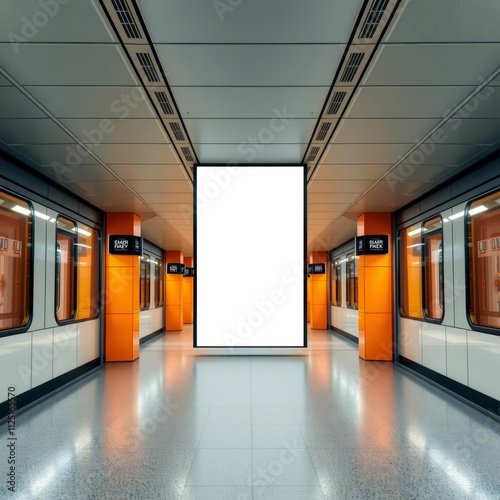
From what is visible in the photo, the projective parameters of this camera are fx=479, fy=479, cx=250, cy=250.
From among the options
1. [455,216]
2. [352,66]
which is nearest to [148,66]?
[352,66]

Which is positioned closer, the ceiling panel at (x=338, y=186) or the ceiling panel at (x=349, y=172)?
the ceiling panel at (x=349, y=172)

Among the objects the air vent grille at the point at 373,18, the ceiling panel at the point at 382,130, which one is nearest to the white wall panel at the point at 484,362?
the ceiling panel at the point at 382,130

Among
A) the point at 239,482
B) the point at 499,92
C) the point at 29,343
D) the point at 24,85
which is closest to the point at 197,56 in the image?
the point at 24,85

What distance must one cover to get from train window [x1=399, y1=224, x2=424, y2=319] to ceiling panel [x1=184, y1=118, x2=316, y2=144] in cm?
473

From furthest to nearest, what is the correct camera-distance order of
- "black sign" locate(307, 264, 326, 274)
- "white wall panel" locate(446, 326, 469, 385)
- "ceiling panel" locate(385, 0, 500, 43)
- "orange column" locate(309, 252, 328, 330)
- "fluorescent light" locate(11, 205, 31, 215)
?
"orange column" locate(309, 252, 328, 330)
"black sign" locate(307, 264, 326, 274)
"white wall panel" locate(446, 326, 469, 385)
"fluorescent light" locate(11, 205, 31, 215)
"ceiling panel" locate(385, 0, 500, 43)

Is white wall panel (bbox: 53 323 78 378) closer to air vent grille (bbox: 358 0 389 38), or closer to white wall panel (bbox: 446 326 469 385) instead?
white wall panel (bbox: 446 326 469 385)

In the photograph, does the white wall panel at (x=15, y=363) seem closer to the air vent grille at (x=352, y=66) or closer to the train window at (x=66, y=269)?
the train window at (x=66, y=269)

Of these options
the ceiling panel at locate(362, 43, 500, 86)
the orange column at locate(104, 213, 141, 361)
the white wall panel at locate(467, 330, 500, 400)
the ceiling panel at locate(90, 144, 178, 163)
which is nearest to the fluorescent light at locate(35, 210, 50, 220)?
the ceiling panel at locate(90, 144, 178, 163)

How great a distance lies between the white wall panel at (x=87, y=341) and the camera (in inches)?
→ 350

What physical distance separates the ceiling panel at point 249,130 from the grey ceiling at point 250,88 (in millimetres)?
23

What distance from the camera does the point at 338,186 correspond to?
7930mm

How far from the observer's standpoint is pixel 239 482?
12.6 ft

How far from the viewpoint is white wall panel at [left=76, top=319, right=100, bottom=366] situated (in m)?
8.88

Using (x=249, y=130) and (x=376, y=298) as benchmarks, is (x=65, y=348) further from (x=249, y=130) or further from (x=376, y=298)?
(x=376, y=298)
